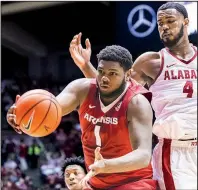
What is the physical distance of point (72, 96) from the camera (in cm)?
290

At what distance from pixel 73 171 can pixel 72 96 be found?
61 cm

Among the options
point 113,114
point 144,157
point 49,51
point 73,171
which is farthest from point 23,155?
point 144,157

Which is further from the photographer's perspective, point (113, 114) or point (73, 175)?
point (73, 175)

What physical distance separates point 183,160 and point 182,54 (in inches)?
24.5

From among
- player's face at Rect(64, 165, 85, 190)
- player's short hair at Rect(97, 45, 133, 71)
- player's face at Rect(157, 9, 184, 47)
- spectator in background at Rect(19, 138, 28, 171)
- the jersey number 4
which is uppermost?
player's face at Rect(157, 9, 184, 47)

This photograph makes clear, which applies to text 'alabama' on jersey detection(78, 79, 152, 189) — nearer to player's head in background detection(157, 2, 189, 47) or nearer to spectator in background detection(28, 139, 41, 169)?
player's head in background detection(157, 2, 189, 47)

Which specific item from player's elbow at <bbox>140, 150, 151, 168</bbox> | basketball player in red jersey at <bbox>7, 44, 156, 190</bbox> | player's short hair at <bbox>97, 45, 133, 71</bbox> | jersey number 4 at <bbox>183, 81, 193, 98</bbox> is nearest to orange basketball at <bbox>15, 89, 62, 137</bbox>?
basketball player in red jersey at <bbox>7, 44, 156, 190</bbox>

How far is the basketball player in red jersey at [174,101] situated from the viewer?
299 centimetres

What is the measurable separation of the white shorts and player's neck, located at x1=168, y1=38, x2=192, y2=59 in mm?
509

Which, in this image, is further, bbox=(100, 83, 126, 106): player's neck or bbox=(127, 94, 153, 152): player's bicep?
bbox=(100, 83, 126, 106): player's neck

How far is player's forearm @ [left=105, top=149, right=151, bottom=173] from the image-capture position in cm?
251

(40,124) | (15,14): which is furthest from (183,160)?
(15,14)

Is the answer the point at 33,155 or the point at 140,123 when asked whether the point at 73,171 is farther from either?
the point at 33,155

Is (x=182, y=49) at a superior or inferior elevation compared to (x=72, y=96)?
superior
